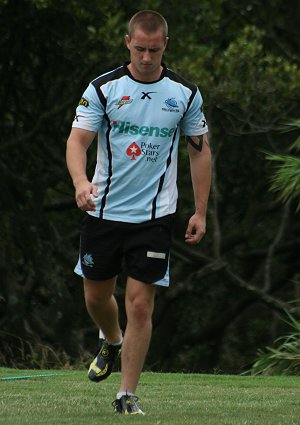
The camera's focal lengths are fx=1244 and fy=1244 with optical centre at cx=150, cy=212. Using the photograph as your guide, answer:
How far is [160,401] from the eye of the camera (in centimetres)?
689

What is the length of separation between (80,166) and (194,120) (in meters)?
0.70

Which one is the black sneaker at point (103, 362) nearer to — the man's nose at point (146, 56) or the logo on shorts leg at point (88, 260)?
the logo on shorts leg at point (88, 260)

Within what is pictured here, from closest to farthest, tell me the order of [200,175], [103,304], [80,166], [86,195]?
[86,195] < [80,166] < [200,175] < [103,304]

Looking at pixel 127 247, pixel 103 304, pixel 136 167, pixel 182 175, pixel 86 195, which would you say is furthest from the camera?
pixel 182 175

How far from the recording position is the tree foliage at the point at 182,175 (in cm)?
1578

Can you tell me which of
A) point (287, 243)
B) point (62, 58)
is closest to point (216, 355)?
point (287, 243)

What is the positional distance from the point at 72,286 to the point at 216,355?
10.6 feet

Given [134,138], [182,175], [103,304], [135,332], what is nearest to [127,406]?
[135,332]

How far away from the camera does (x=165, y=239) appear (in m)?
6.27

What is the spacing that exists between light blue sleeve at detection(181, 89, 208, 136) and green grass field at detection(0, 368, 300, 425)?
4.68 ft

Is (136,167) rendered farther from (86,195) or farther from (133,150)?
(86,195)

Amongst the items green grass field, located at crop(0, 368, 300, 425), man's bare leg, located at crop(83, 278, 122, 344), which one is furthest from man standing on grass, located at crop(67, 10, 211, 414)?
green grass field, located at crop(0, 368, 300, 425)

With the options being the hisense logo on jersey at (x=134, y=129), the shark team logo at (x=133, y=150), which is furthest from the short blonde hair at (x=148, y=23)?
the shark team logo at (x=133, y=150)

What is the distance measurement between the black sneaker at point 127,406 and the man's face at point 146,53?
1.58 metres
